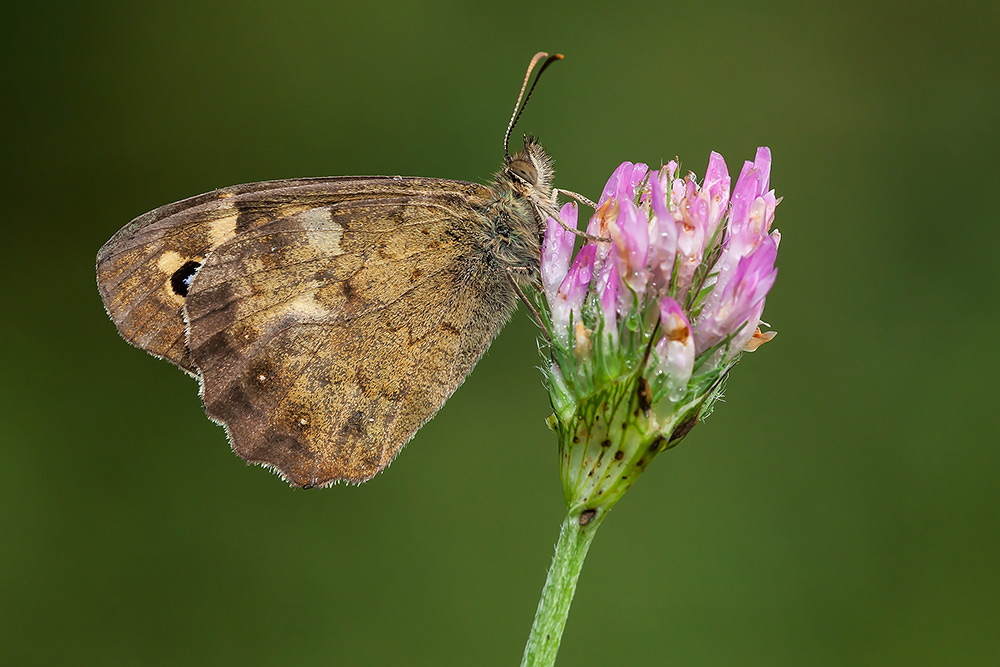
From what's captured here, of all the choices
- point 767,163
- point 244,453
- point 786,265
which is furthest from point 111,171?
point 767,163

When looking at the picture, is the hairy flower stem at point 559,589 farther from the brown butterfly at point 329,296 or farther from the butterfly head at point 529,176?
the butterfly head at point 529,176

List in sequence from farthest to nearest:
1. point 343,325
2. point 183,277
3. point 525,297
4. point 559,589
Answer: point 183,277, point 343,325, point 525,297, point 559,589

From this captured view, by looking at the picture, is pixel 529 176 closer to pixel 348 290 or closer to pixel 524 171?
pixel 524 171

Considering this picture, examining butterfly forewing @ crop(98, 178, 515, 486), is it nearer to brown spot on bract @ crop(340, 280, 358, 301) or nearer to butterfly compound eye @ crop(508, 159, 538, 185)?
brown spot on bract @ crop(340, 280, 358, 301)

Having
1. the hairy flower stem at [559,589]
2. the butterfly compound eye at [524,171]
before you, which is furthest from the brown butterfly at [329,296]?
the hairy flower stem at [559,589]

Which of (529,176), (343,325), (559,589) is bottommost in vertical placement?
(559,589)

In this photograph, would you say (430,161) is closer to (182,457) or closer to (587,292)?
(182,457)

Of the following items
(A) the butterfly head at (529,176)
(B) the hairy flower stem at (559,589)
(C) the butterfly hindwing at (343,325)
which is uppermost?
(A) the butterfly head at (529,176)

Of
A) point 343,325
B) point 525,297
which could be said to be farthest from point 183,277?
point 525,297

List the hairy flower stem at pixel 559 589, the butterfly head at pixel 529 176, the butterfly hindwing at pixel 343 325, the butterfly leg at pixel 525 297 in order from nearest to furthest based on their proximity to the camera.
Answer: the hairy flower stem at pixel 559 589, the butterfly leg at pixel 525 297, the butterfly hindwing at pixel 343 325, the butterfly head at pixel 529 176
